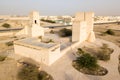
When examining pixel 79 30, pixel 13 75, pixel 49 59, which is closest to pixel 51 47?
pixel 49 59

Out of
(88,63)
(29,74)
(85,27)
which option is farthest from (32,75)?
(85,27)

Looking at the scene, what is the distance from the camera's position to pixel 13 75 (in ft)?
32.5

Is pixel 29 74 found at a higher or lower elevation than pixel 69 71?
higher

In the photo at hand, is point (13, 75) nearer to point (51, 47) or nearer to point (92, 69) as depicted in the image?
point (51, 47)

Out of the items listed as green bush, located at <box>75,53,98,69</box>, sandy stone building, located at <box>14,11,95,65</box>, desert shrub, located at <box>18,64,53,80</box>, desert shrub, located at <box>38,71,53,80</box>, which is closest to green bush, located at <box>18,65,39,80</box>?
desert shrub, located at <box>18,64,53,80</box>

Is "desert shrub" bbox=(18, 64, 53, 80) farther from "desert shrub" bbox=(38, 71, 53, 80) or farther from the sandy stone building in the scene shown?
the sandy stone building

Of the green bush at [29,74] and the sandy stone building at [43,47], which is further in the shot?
the sandy stone building at [43,47]

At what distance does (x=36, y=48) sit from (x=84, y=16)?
13.0m

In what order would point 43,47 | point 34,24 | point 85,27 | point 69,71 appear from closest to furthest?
point 69,71, point 43,47, point 85,27, point 34,24

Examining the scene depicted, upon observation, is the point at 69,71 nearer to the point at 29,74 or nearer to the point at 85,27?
the point at 29,74

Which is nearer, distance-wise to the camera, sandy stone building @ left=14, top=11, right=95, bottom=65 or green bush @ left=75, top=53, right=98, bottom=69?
sandy stone building @ left=14, top=11, right=95, bottom=65

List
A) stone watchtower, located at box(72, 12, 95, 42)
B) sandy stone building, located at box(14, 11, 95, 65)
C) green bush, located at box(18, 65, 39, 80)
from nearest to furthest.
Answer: green bush, located at box(18, 65, 39, 80) < sandy stone building, located at box(14, 11, 95, 65) < stone watchtower, located at box(72, 12, 95, 42)

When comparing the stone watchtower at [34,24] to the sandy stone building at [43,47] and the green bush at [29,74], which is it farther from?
the green bush at [29,74]

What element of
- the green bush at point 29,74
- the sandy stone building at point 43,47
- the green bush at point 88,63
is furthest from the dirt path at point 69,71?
the green bush at point 29,74
